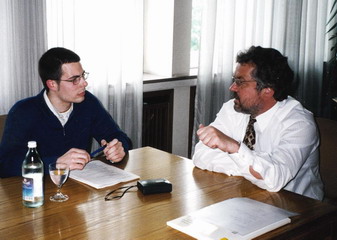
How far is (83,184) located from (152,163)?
14.9 inches

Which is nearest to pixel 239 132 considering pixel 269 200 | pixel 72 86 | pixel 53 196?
pixel 269 200

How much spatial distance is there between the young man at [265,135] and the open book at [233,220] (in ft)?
0.77

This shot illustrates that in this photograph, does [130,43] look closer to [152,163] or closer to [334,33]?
[152,163]

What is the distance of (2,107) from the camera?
2.91 m

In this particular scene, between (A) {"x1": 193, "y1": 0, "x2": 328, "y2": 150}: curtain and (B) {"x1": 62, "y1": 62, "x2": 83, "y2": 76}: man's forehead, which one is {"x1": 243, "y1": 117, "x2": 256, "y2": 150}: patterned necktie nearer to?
(B) {"x1": 62, "y1": 62, "x2": 83, "y2": 76}: man's forehead

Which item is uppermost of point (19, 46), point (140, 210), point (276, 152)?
point (19, 46)

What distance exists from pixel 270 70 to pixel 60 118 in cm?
102

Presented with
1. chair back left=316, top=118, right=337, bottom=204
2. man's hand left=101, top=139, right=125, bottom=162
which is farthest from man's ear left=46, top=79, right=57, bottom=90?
chair back left=316, top=118, right=337, bottom=204

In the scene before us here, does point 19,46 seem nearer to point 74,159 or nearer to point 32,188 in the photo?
point 74,159

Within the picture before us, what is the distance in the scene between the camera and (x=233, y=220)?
5.22 feet

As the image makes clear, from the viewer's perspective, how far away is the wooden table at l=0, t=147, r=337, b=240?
5.02 feet

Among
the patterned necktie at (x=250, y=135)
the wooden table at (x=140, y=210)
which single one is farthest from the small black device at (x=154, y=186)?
the patterned necktie at (x=250, y=135)

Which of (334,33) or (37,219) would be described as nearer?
(37,219)

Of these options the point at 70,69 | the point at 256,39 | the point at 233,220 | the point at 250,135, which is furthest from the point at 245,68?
the point at 256,39
